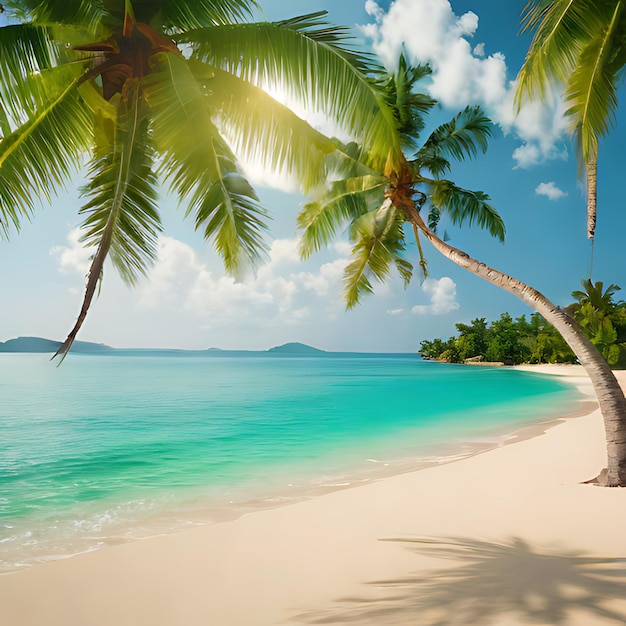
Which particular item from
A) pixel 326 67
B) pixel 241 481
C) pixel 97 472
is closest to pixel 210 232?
pixel 326 67

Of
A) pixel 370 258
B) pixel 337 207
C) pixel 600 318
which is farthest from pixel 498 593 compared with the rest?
pixel 600 318

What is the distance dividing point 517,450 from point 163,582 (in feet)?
19.7

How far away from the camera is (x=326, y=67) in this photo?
4.80 metres

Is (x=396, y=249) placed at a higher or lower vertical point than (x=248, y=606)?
higher

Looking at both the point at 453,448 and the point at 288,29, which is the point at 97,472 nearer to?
the point at 453,448

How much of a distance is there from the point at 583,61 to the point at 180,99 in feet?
15.8

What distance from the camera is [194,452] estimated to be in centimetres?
1028

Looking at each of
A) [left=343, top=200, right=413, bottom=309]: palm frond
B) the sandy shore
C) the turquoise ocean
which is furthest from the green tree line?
the sandy shore

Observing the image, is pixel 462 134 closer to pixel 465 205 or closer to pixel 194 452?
pixel 465 205

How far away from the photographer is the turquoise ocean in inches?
217

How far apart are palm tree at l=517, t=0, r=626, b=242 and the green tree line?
26.9 meters

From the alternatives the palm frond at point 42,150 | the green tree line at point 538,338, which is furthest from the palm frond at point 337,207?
the green tree line at point 538,338

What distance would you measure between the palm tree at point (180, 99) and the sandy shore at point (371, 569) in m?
2.37

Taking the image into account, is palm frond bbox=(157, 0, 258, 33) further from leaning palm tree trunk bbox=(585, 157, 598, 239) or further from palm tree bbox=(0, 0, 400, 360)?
leaning palm tree trunk bbox=(585, 157, 598, 239)
